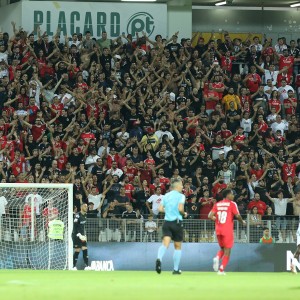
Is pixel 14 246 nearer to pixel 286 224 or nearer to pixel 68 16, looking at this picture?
pixel 286 224

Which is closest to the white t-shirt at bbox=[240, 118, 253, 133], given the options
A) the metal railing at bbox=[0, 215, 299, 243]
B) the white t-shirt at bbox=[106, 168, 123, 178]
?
the white t-shirt at bbox=[106, 168, 123, 178]

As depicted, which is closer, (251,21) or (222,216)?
(222,216)

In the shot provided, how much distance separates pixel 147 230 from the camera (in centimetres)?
3008

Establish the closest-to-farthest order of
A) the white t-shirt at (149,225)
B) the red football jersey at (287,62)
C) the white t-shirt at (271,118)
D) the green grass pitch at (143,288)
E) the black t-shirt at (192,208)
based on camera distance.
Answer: the green grass pitch at (143,288)
the white t-shirt at (149,225)
the black t-shirt at (192,208)
the white t-shirt at (271,118)
the red football jersey at (287,62)

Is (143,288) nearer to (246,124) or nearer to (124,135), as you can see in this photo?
(124,135)

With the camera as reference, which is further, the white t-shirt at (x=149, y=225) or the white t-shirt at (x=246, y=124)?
the white t-shirt at (x=246, y=124)

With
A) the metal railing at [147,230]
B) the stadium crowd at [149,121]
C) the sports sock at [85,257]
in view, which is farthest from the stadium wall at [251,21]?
the sports sock at [85,257]

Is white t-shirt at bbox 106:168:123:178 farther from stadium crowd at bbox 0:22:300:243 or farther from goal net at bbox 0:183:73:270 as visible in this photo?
goal net at bbox 0:183:73:270

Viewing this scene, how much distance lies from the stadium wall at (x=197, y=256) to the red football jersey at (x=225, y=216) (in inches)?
281

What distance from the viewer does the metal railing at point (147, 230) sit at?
28953mm

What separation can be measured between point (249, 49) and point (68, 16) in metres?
6.34

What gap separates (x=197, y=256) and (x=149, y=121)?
17.1 ft

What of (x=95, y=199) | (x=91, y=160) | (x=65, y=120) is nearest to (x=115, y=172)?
(x=91, y=160)

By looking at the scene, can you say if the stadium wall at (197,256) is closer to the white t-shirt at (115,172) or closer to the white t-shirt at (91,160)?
the white t-shirt at (115,172)
